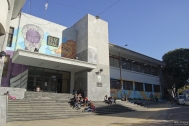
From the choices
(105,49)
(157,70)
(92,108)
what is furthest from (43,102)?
(157,70)

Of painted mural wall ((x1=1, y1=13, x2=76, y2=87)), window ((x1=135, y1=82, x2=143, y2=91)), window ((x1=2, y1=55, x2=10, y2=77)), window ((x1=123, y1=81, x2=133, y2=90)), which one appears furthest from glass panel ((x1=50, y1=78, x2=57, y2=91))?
window ((x1=135, y1=82, x2=143, y2=91))

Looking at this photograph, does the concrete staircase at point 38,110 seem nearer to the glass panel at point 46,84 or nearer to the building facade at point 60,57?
the building facade at point 60,57

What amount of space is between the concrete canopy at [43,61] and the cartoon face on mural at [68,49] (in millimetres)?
1913

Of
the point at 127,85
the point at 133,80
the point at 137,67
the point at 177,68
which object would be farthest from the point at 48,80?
the point at 177,68

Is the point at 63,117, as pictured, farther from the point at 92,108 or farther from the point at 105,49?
the point at 105,49

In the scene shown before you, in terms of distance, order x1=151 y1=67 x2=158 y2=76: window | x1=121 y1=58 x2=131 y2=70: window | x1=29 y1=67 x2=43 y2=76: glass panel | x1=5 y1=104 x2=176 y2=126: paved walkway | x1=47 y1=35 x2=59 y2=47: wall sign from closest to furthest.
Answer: x1=5 y1=104 x2=176 y2=126: paved walkway < x1=29 y1=67 x2=43 y2=76: glass panel < x1=47 y1=35 x2=59 y2=47: wall sign < x1=121 y1=58 x2=131 y2=70: window < x1=151 y1=67 x2=158 y2=76: window

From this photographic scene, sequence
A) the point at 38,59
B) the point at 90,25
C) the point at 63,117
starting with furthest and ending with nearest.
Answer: the point at 90,25 → the point at 38,59 → the point at 63,117

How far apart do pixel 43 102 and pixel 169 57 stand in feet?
93.6

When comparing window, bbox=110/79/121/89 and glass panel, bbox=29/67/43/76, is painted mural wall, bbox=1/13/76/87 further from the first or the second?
window, bbox=110/79/121/89

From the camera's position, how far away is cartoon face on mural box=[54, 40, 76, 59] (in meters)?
18.3

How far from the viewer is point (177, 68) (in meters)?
31.1

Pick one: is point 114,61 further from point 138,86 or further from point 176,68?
point 176,68

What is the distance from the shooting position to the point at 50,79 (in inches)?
695

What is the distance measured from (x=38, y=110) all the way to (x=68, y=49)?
386 inches
